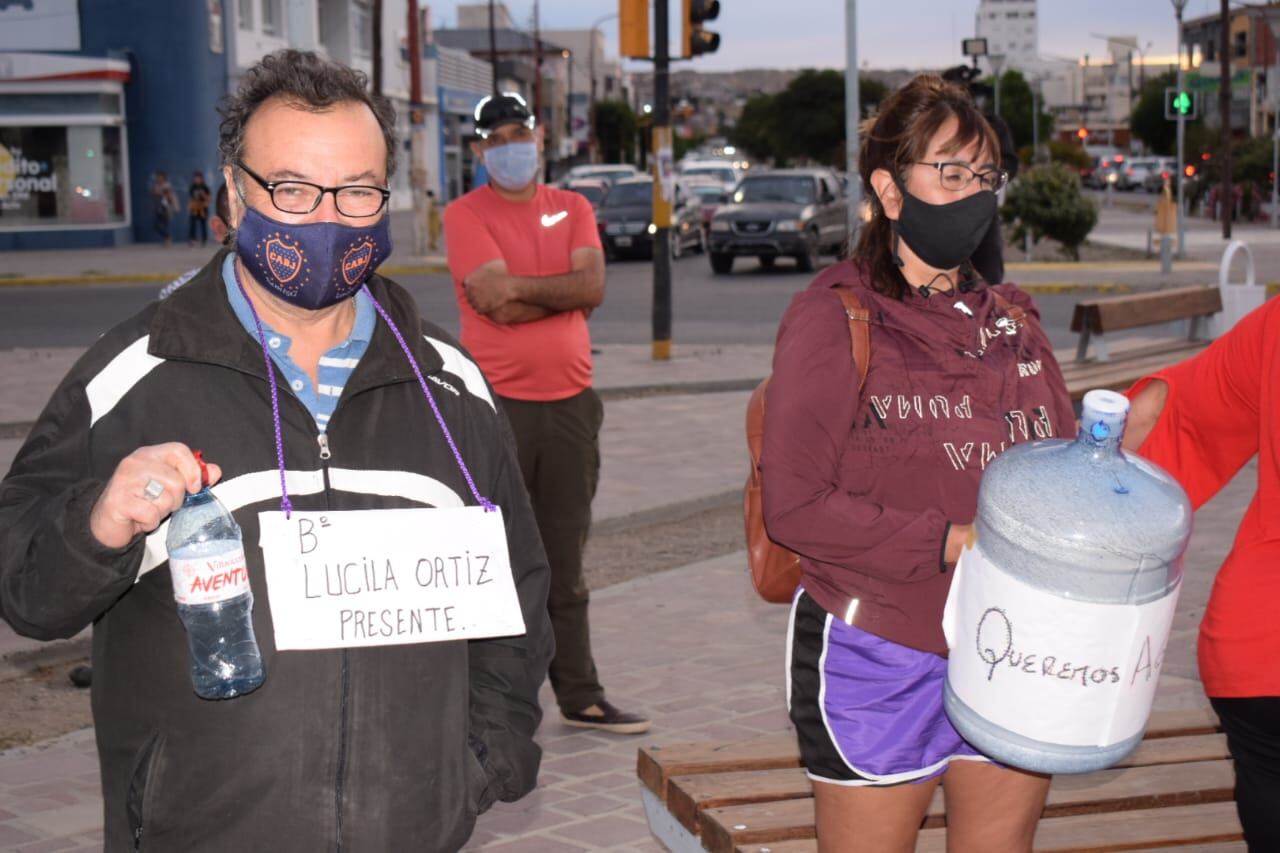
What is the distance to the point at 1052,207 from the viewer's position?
100 ft

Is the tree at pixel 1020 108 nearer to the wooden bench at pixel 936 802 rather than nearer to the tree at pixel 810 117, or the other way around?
the tree at pixel 810 117

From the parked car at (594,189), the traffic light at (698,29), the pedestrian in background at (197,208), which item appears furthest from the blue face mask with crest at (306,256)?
the pedestrian in background at (197,208)

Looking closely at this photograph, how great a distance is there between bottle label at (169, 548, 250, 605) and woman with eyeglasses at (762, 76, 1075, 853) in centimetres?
116

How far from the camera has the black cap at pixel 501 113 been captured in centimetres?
601

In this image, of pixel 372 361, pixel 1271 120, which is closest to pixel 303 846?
pixel 372 361

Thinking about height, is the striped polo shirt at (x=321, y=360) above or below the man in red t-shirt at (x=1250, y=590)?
above

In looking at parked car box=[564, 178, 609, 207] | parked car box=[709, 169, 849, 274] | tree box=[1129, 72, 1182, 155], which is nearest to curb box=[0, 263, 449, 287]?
parked car box=[709, 169, 849, 274]

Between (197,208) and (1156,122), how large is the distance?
85.6m

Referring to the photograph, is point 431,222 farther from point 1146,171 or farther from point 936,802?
point 1146,171

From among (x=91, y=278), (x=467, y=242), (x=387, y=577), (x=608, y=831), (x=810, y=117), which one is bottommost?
(x=608, y=831)

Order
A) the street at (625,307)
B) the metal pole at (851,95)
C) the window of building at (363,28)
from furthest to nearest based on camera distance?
the window of building at (363,28) → the street at (625,307) → the metal pole at (851,95)

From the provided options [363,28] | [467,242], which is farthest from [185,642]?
[363,28]

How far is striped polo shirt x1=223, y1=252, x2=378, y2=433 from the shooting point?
2.47 meters

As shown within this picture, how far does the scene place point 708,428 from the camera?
1262 centimetres
